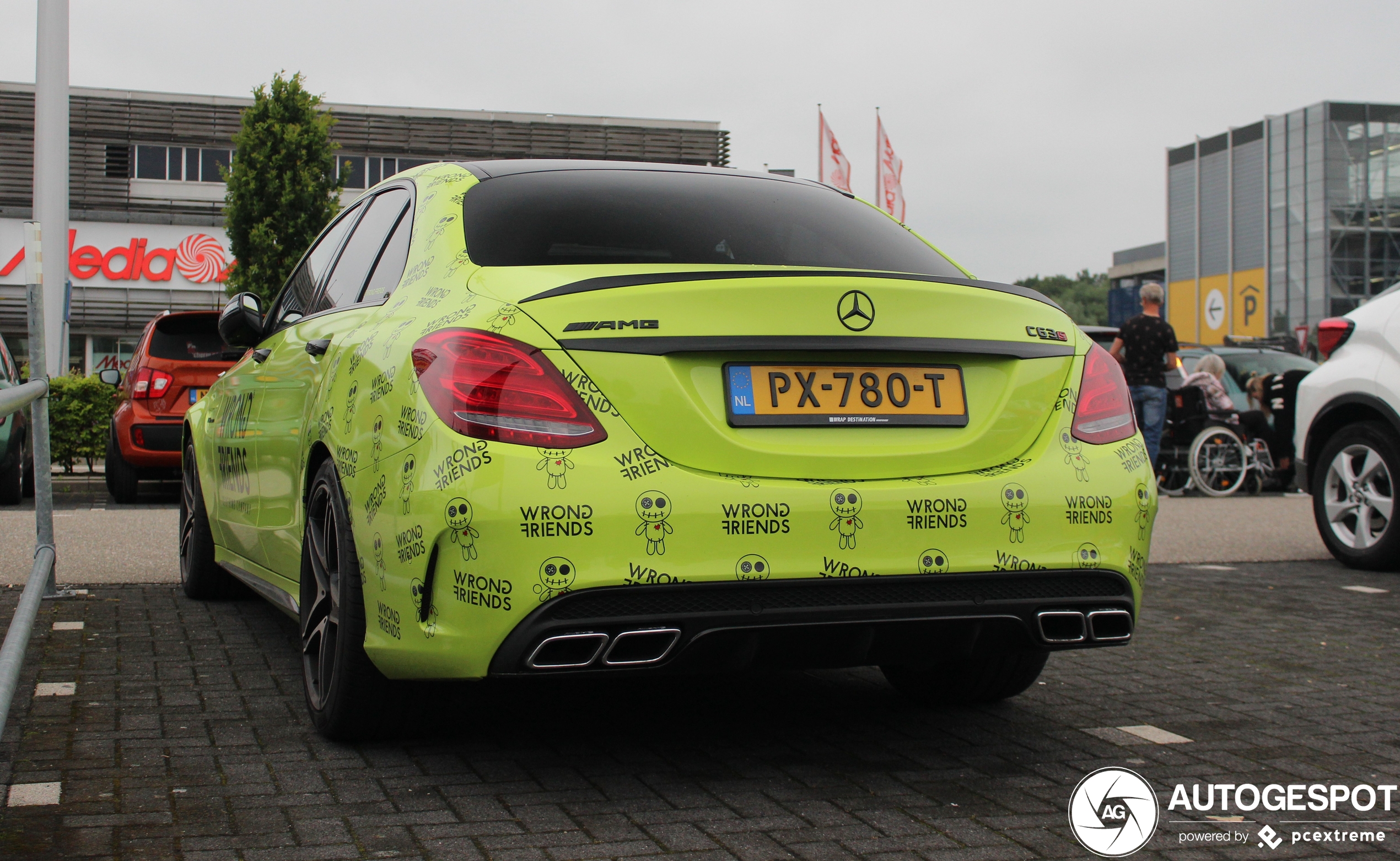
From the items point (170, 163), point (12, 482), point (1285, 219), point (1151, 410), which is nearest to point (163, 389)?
point (12, 482)

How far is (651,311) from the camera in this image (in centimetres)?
296

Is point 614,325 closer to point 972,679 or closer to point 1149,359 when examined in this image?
point 972,679

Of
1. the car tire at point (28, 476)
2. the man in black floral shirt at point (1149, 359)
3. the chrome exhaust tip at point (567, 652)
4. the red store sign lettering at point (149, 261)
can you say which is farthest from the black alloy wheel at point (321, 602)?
the red store sign lettering at point (149, 261)

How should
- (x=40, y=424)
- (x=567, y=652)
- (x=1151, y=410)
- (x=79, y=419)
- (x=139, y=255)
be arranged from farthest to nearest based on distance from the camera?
1. (x=139, y=255)
2. (x=79, y=419)
3. (x=1151, y=410)
4. (x=40, y=424)
5. (x=567, y=652)

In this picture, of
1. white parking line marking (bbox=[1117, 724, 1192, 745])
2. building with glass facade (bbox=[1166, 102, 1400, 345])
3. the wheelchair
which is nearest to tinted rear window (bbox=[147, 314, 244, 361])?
white parking line marking (bbox=[1117, 724, 1192, 745])

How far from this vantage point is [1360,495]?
7617 mm

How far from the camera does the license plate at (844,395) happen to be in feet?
9.76

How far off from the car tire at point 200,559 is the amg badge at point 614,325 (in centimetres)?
333

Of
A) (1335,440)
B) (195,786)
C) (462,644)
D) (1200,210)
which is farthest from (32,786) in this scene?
(1200,210)

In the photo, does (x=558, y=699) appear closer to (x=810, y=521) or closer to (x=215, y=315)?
(x=810, y=521)

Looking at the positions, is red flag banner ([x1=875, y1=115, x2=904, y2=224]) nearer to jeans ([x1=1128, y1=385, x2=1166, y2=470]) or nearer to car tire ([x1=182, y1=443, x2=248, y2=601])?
jeans ([x1=1128, y1=385, x2=1166, y2=470])

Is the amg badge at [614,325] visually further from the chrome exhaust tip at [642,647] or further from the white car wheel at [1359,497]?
the white car wheel at [1359,497]

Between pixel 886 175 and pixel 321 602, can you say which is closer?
pixel 321 602

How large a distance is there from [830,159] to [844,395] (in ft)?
62.7
